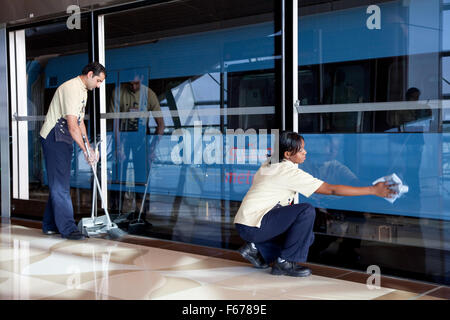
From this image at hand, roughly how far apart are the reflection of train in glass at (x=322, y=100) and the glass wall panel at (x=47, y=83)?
0.64 metres

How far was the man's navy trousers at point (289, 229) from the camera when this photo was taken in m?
3.43

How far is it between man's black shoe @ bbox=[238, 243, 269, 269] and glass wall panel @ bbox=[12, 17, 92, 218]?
238 centimetres

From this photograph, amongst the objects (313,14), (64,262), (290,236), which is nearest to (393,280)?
(290,236)

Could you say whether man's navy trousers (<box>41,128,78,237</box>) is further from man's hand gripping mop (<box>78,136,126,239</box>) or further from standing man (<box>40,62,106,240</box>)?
man's hand gripping mop (<box>78,136,126,239</box>)

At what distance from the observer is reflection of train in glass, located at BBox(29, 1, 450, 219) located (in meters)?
3.56

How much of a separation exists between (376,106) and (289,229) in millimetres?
1039

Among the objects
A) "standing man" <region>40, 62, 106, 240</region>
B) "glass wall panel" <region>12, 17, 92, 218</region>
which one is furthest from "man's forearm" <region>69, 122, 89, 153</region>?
"glass wall panel" <region>12, 17, 92, 218</region>

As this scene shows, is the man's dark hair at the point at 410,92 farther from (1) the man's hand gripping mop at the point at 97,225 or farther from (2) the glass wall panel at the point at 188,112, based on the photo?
(1) the man's hand gripping mop at the point at 97,225

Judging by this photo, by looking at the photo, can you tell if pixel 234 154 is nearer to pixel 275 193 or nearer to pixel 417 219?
pixel 275 193

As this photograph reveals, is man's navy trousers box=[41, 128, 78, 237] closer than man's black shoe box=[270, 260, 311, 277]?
No

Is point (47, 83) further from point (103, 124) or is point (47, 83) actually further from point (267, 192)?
point (267, 192)

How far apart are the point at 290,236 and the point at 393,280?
700 mm

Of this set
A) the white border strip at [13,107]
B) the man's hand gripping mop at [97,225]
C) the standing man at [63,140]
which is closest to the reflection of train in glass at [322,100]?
the man's hand gripping mop at [97,225]

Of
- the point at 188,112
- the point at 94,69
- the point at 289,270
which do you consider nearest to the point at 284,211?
the point at 289,270
